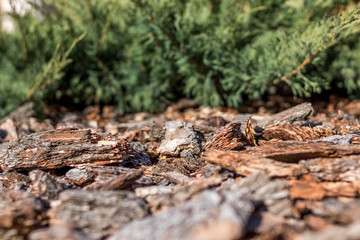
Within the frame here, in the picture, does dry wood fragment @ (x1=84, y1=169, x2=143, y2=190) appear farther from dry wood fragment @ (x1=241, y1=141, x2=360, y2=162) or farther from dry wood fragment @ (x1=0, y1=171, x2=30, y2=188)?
dry wood fragment @ (x1=241, y1=141, x2=360, y2=162)

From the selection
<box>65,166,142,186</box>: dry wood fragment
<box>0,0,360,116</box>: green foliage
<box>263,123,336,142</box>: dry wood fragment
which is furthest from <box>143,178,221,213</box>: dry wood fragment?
<box>0,0,360,116</box>: green foliage

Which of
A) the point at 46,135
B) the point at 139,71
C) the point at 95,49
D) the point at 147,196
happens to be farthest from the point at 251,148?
the point at 95,49

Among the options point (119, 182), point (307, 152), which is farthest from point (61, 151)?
point (307, 152)

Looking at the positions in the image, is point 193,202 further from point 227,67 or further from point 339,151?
point 227,67

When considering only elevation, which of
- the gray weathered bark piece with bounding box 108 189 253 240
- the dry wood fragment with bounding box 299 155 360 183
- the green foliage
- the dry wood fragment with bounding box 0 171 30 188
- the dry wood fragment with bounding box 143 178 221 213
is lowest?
the dry wood fragment with bounding box 299 155 360 183

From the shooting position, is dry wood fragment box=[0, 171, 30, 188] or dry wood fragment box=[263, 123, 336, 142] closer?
dry wood fragment box=[0, 171, 30, 188]

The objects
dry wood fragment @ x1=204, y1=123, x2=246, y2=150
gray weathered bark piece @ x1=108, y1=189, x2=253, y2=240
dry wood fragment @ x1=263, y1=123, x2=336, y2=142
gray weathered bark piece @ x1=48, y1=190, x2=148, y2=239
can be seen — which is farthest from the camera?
dry wood fragment @ x1=263, y1=123, x2=336, y2=142

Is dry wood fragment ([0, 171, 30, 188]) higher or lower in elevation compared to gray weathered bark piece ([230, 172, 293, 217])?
higher
